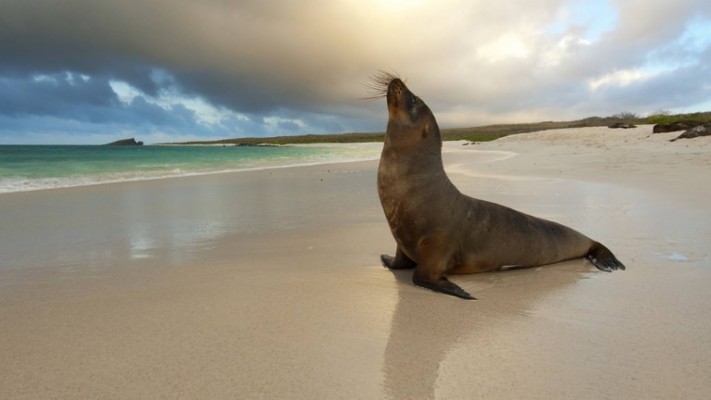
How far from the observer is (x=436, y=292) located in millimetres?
3199

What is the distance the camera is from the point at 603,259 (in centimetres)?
391

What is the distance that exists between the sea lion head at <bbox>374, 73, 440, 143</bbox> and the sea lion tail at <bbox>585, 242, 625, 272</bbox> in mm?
1626

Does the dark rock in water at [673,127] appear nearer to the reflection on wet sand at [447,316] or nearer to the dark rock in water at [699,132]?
the dark rock in water at [699,132]

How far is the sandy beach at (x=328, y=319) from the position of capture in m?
1.94

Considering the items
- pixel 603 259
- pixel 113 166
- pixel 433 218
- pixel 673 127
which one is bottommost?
pixel 603 259

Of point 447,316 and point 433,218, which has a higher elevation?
point 433,218

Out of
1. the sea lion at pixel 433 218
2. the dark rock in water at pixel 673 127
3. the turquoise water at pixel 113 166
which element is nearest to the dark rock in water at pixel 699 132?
the dark rock in water at pixel 673 127

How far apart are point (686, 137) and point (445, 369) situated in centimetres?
2077

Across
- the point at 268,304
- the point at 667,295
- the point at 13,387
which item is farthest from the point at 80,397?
the point at 667,295

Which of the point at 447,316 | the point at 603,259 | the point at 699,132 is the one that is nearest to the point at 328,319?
the point at 447,316

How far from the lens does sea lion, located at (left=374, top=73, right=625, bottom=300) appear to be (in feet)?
11.7

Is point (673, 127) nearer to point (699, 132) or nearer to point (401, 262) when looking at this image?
point (699, 132)

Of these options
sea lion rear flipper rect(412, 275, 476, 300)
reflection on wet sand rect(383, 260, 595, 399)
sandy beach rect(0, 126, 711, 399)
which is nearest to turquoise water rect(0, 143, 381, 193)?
sandy beach rect(0, 126, 711, 399)

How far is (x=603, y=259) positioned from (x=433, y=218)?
146 cm
